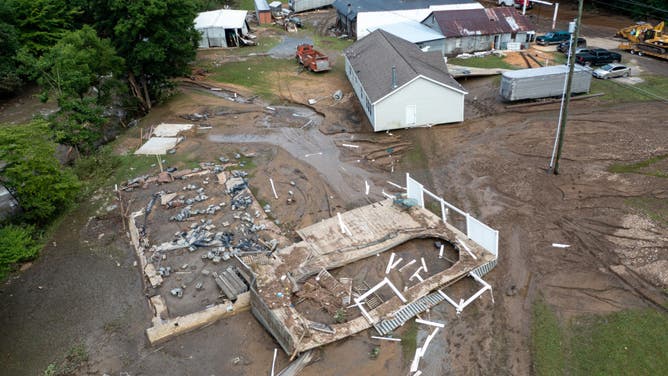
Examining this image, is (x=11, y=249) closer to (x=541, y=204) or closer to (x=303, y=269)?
(x=303, y=269)

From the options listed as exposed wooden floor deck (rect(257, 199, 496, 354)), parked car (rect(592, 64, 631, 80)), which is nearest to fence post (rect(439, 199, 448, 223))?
exposed wooden floor deck (rect(257, 199, 496, 354))

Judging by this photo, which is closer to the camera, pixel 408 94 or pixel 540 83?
pixel 408 94

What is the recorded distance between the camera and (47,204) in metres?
23.3

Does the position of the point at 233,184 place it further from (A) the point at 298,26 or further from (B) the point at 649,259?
(A) the point at 298,26

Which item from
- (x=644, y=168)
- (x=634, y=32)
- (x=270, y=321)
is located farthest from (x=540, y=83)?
(x=270, y=321)

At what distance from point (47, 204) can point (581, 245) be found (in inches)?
1002

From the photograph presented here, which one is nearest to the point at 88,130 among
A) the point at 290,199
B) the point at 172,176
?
the point at 172,176

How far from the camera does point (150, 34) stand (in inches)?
1383

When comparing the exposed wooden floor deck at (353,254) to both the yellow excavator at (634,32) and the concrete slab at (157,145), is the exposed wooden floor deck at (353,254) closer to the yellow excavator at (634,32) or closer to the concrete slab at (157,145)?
the concrete slab at (157,145)

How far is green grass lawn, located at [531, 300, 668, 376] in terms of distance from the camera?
14859mm

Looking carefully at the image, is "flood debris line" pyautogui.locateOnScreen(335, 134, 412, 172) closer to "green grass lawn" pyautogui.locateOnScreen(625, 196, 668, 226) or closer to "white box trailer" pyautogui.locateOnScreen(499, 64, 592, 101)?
"white box trailer" pyautogui.locateOnScreen(499, 64, 592, 101)

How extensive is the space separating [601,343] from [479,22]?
36.2 m

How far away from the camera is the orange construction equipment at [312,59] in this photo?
139 ft

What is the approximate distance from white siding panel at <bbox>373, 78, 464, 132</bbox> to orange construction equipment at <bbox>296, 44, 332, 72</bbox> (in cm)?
1398
